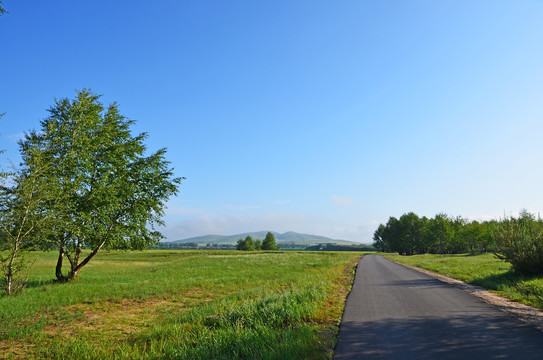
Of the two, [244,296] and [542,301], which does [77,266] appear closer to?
[244,296]

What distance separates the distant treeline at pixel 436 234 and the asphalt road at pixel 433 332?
84386 mm

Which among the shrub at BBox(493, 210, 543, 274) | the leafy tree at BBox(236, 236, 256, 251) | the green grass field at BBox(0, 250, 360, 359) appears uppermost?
the shrub at BBox(493, 210, 543, 274)

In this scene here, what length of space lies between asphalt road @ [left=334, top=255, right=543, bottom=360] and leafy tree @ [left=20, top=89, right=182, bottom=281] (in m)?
15.6

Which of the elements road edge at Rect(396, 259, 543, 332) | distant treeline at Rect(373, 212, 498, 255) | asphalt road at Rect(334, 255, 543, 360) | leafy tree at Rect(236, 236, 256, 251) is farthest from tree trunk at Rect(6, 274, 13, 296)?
leafy tree at Rect(236, 236, 256, 251)

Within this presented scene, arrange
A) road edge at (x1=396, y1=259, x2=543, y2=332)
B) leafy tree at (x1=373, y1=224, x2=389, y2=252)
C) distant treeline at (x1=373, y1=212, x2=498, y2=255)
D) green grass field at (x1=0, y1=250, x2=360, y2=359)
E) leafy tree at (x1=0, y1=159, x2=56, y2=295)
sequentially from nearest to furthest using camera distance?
green grass field at (x1=0, y1=250, x2=360, y2=359), road edge at (x1=396, y1=259, x2=543, y2=332), leafy tree at (x1=0, y1=159, x2=56, y2=295), distant treeline at (x1=373, y1=212, x2=498, y2=255), leafy tree at (x1=373, y1=224, x2=389, y2=252)

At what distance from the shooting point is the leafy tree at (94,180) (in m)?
16.4

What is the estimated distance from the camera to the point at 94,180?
18.6 meters

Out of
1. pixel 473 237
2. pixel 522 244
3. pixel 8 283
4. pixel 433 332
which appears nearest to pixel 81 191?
pixel 8 283

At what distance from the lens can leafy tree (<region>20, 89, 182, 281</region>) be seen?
16.4 metres

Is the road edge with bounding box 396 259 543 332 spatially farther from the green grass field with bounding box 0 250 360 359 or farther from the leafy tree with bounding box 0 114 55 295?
the leafy tree with bounding box 0 114 55 295

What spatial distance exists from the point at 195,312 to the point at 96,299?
21.6 feet

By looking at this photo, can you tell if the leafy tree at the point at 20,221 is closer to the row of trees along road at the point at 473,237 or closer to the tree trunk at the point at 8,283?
the tree trunk at the point at 8,283

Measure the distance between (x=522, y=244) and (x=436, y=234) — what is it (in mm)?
86586

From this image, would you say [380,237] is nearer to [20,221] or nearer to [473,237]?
[473,237]
